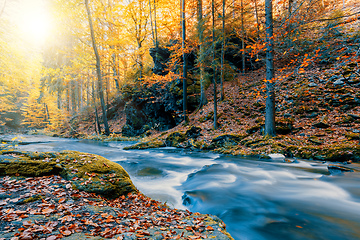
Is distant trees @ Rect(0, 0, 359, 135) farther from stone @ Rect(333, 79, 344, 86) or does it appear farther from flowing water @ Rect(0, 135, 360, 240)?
flowing water @ Rect(0, 135, 360, 240)

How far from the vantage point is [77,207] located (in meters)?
2.58

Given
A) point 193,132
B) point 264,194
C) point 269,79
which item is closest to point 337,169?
point 264,194

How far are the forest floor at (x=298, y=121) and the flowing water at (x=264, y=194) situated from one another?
2.33ft

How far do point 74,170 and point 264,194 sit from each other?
4979mm

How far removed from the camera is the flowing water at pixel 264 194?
2.99m

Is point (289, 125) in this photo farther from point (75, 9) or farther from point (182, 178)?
point (75, 9)

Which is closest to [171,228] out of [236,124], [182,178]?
[182,178]

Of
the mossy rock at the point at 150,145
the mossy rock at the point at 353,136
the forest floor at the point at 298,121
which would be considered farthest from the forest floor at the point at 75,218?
the mossy rock at the point at 150,145

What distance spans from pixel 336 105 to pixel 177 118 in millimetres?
10443

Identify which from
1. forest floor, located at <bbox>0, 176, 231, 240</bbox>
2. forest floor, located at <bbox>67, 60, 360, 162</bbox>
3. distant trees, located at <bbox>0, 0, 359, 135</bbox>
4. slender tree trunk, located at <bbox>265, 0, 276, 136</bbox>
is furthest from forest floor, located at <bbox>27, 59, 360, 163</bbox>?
forest floor, located at <bbox>0, 176, 231, 240</bbox>

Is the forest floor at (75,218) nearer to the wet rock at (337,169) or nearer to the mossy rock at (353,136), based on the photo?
the wet rock at (337,169)

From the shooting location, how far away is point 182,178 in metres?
6.24

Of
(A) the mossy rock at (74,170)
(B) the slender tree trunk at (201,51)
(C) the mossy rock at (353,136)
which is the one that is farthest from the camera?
(B) the slender tree trunk at (201,51)

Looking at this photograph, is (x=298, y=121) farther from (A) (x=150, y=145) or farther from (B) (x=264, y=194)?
(A) (x=150, y=145)
